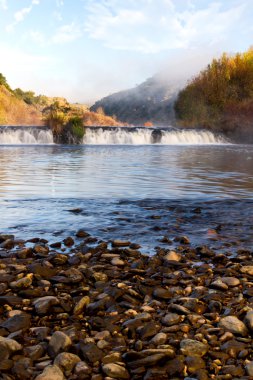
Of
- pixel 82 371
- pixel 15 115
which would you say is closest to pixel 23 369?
pixel 82 371

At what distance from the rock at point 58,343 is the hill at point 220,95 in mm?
44225

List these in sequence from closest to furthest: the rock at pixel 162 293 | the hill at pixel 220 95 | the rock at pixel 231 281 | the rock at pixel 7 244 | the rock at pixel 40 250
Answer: the rock at pixel 162 293, the rock at pixel 231 281, the rock at pixel 40 250, the rock at pixel 7 244, the hill at pixel 220 95

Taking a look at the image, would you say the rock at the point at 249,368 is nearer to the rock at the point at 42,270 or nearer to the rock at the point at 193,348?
the rock at the point at 193,348

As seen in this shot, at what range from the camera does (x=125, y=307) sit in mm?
3551

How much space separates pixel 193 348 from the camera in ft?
9.37

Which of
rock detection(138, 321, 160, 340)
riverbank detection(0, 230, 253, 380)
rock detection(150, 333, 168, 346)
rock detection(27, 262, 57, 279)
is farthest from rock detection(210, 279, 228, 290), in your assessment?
rock detection(27, 262, 57, 279)

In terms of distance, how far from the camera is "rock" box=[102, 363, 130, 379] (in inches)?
103

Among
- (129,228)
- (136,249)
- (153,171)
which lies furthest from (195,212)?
(153,171)

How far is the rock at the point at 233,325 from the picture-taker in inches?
123

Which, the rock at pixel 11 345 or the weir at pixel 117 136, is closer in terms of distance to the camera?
the rock at pixel 11 345

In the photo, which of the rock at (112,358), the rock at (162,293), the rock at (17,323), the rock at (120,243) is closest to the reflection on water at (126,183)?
the rock at (120,243)

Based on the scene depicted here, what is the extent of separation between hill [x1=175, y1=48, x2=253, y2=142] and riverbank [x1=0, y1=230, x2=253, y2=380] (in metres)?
42.5

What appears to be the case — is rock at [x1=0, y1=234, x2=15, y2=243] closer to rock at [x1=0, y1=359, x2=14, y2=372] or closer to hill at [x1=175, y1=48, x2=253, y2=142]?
rock at [x1=0, y1=359, x2=14, y2=372]

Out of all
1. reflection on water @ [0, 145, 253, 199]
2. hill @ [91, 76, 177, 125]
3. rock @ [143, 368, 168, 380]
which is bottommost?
rock @ [143, 368, 168, 380]
